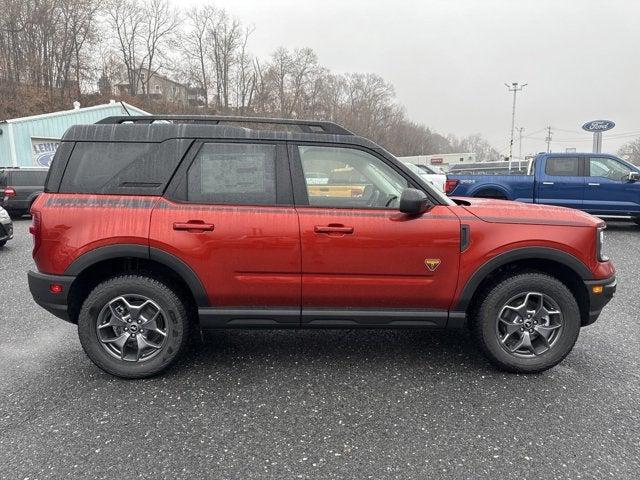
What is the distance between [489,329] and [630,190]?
894 cm

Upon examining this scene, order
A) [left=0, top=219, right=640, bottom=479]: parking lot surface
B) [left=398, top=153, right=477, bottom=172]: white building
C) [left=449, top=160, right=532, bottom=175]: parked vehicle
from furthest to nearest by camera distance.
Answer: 1. [left=398, top=153, right=477, bottom=172]: white building
2. [left=449, top=160, right=532, bottom=175]: parked vehicle
3. [left=0, top=219, right=640, bottom=479]: parking lot surface

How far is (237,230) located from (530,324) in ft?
7.56

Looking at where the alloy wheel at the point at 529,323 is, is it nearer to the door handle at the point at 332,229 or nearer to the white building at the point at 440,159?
the door handle at the point at 332,229

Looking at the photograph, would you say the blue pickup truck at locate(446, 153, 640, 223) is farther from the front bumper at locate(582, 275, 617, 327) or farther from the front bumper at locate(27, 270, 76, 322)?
the front bumper at locate(27, 270, 76, 322)

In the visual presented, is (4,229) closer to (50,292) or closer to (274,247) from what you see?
(50,292)

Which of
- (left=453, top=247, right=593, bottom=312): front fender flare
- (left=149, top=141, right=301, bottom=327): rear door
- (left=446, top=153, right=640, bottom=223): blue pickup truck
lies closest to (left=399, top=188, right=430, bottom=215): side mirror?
(left=453, top=247, right=593, bottom=312): front fender flare

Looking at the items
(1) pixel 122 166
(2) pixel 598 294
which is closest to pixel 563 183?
(2) pixel 598 294

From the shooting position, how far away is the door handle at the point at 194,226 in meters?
3.16

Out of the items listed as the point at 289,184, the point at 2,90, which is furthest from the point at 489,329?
the point at 2,90

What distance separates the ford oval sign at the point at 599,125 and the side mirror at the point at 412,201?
2639cm

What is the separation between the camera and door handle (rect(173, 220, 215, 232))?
3.16m

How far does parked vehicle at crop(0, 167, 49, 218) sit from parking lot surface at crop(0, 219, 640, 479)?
11.7 metres

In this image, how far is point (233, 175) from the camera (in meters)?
3.29

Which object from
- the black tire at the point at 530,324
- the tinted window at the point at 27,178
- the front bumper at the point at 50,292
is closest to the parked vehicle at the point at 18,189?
the tinted window at the point at 27,178
